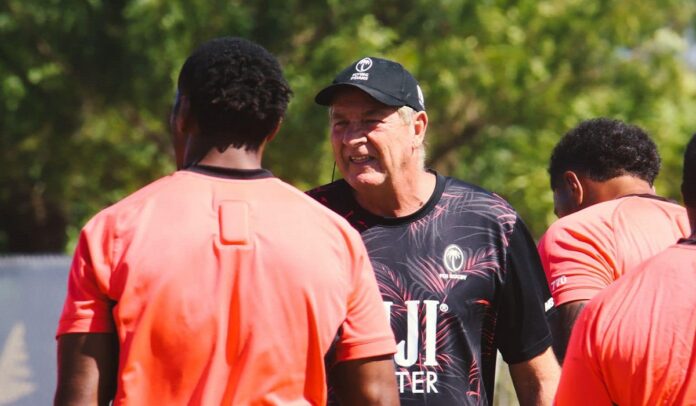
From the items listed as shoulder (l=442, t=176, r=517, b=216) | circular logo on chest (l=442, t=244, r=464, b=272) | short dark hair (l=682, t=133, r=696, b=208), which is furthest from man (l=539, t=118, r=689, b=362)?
short dark hair (l=682, t=133, r=696, b=208)

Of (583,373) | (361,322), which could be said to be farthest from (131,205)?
(583,373)

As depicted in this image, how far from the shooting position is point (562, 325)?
5.18 meters

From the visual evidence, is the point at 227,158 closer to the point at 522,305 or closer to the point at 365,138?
the point at 365,138

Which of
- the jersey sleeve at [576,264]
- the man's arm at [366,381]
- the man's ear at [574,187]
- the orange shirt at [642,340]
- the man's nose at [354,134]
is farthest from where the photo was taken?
the man's ear at [574,187]

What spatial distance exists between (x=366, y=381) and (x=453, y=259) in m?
1.35

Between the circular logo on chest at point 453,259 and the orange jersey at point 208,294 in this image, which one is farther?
the circular logo on chest at point 453,259

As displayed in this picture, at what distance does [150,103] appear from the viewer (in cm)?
1518

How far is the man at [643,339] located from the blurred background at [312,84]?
8811 mm

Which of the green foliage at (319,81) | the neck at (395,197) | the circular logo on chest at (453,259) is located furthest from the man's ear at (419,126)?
the green foliage at (319,81)

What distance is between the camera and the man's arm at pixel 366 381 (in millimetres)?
3398

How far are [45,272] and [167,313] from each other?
8.98 m

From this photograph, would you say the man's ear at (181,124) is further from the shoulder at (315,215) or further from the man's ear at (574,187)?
the man's ear at (574,187)

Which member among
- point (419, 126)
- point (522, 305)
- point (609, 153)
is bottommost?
point (522, 305)

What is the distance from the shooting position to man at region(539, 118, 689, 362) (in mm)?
5047
